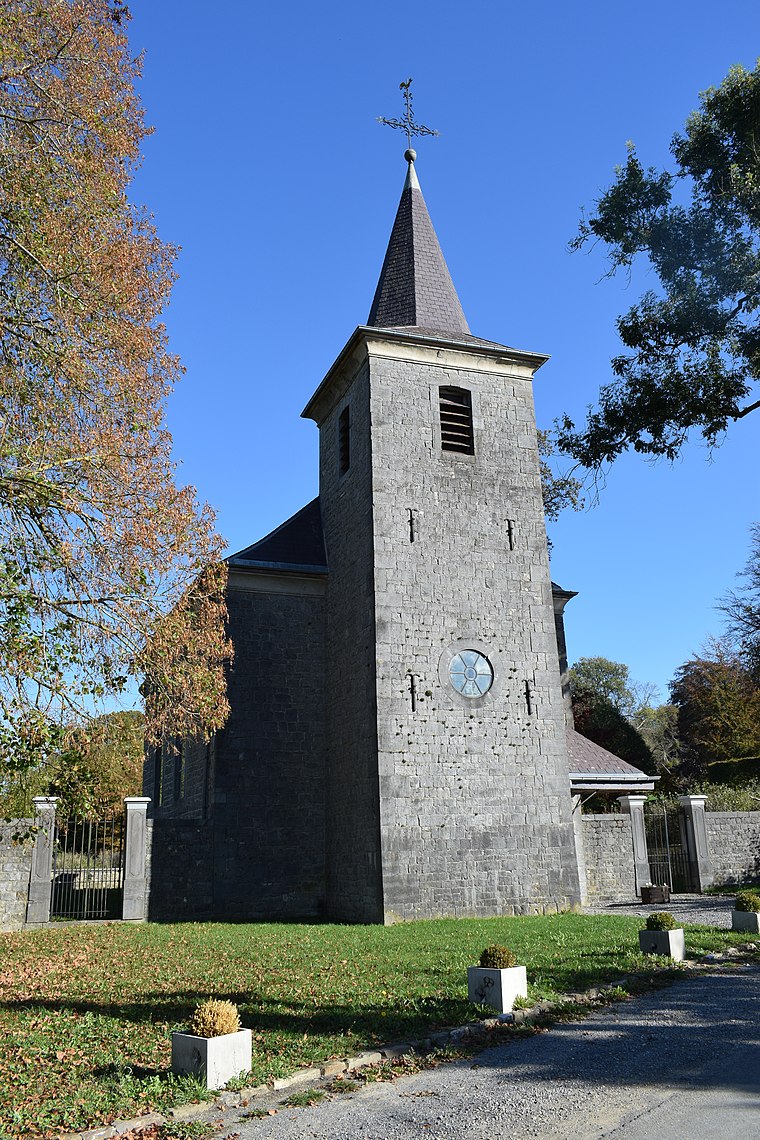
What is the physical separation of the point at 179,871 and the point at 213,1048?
1128 centimetres

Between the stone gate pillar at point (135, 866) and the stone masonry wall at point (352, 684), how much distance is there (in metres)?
3.47

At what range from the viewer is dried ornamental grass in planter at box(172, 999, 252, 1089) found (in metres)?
5.32

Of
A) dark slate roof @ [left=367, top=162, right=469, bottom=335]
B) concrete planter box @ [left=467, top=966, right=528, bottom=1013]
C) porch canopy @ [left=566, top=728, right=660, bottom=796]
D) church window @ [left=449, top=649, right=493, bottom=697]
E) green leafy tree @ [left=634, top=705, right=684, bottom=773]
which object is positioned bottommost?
concrete planter box @ [left=467, top=966, right=528, bottom=1013]

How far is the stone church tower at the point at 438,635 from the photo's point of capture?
15039 millimetres

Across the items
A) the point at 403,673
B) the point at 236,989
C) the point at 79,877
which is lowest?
the point at 236,989

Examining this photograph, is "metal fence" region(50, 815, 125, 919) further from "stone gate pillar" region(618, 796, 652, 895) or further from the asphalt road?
the asphalt road

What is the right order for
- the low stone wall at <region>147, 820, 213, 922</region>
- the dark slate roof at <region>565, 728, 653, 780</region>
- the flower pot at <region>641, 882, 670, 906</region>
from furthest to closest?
the dark slate roof at <region>565, 728, 653, 780</region>, the flower pot at <region>641, 882, 670, 906</region>, the low stone wall at <region>147, 820, 213, 922</region>

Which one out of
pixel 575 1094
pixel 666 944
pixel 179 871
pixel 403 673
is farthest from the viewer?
pixel 179 871

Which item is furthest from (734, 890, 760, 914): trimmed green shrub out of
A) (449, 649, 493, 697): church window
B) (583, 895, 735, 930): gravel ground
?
(449, 649, 493, 697): church window

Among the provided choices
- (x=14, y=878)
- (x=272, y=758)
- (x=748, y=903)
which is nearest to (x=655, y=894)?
(x=748, y=903)

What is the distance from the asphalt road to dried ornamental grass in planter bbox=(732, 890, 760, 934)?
476 cm

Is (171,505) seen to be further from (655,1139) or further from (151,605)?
(655,1139)

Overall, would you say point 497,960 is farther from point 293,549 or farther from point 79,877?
point 293,549

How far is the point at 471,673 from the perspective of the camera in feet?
52.7
